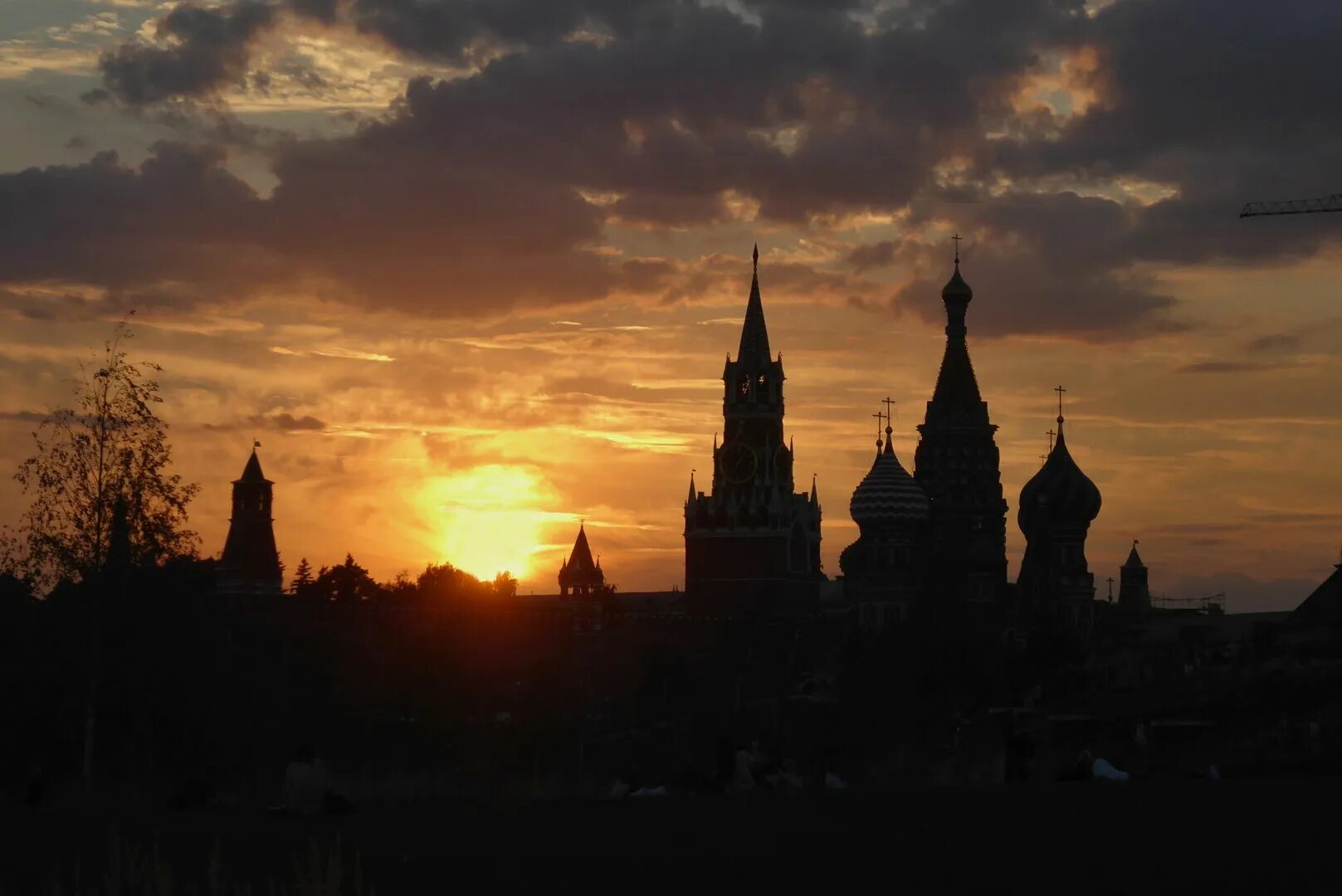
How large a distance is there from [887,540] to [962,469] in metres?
12.4

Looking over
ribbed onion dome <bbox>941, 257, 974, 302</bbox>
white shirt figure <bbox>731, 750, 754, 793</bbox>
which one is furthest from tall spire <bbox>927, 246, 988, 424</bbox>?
white shirt figure <bbox>731, 750, 754, 793</bbox>

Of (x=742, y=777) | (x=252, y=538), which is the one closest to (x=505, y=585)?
(x=252, y=538)

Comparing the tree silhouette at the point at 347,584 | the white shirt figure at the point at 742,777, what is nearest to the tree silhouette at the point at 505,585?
the tree silhouette at the point at 347,584

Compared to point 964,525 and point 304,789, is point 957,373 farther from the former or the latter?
point 304,789

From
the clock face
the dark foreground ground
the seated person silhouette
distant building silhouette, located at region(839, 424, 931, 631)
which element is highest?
the clock face

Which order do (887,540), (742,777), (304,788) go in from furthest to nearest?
(887,540)
(742,777)
(304,788)

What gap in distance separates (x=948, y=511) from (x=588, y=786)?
11511cm

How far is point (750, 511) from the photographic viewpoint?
169m

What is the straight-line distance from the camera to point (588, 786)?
137ft

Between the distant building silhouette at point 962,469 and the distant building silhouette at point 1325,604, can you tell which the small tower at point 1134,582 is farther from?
the distant building silhouette at point 1325,604

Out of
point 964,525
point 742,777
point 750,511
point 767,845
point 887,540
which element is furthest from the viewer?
point 750,511

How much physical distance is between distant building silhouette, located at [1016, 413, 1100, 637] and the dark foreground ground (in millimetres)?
120667

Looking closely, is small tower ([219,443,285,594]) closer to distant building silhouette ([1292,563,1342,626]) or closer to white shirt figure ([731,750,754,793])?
distant building silhouette ([1292,563,1342,626])

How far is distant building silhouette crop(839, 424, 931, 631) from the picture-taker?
14412cm
